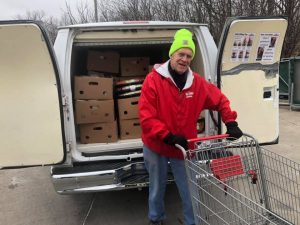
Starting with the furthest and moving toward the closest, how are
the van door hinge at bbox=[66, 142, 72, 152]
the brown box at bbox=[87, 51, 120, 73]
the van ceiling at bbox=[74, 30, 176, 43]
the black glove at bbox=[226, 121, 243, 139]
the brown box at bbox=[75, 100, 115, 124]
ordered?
the brown box at bbox=[87, 51, 120, 73] → the brown box at bbox=[75, 100, 115, 124] → the van ceiling at bbox=[74, 30, 176, 43] → the van door hinge at bbox=[66, 142, 72, 152] → the black glove at bbox=[226, 121, 243, 139]

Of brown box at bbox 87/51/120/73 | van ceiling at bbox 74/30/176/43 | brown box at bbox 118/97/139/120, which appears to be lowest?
brown box at bbox 118/97/139/120

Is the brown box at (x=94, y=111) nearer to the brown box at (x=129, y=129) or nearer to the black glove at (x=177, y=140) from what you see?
the brown box at (x=129, y=129)

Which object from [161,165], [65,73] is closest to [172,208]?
[161,165]

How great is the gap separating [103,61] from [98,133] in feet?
4.25

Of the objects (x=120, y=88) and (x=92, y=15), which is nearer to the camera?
(x=120, y=88)

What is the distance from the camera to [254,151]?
303 centimetres

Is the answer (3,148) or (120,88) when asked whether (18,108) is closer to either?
(3,148)

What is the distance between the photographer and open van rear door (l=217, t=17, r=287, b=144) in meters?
3.79

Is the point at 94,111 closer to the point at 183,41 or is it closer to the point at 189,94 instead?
the point at 189,94

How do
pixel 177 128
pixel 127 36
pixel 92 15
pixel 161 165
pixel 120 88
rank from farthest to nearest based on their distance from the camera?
pixel 92 15, pixel 120 88, pixel 127 36, pixel 161 165, pixel 177 128

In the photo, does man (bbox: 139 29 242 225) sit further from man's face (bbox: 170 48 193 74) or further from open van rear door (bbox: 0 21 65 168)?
open van rear door (bbox: 0 21 65 168)

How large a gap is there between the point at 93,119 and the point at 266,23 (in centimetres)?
219

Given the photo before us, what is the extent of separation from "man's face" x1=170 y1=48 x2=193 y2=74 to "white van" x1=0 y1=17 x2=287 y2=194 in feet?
2.41

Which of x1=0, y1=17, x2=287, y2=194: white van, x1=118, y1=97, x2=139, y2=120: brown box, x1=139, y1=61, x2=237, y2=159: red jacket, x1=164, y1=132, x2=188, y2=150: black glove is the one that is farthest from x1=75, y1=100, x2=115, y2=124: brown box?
x1=164, y1=132, x2=188, y2=150: black glove
